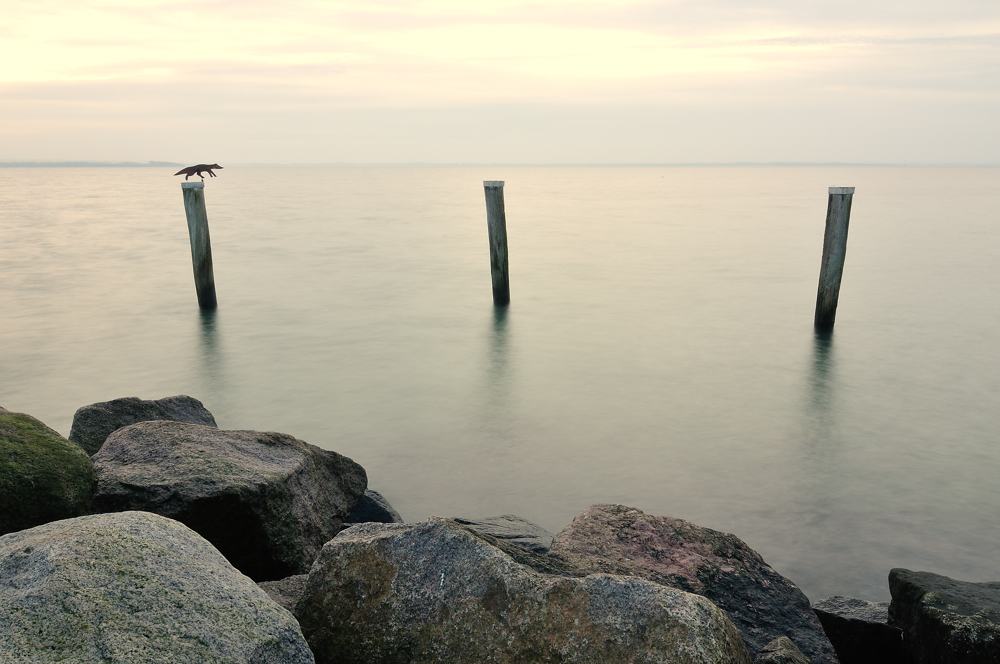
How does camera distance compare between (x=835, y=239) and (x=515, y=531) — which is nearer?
(x=515, y=531)

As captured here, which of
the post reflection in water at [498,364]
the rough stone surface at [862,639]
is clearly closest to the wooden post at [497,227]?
the post reflection in water at [498,364]

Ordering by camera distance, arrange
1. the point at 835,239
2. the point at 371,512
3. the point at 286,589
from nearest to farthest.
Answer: the point at 286,589
the point at 371,512
the point at 835,239

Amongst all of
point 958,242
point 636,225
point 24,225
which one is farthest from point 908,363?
point 24,225

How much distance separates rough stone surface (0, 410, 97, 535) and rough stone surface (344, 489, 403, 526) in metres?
1.79

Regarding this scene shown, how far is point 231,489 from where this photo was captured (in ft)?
12.3

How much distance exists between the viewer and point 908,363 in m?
10.7

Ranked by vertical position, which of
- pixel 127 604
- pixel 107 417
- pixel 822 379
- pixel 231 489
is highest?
pixel 127 604

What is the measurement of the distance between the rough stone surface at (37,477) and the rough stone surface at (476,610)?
5.23ft

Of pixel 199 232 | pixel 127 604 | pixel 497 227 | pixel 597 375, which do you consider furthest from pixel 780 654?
pixel 199 232

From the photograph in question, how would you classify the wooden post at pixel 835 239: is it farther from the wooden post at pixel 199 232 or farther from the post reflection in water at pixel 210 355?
the wooden post at pixel 199 232

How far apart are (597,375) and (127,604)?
8.11m

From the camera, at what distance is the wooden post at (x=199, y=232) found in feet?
38.1

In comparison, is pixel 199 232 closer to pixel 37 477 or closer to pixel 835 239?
pixel 37 477

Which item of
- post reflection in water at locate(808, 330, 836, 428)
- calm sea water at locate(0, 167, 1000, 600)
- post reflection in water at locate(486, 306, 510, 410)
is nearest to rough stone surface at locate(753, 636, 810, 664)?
calm sea water at locate(0, 167, 1000, 600)
